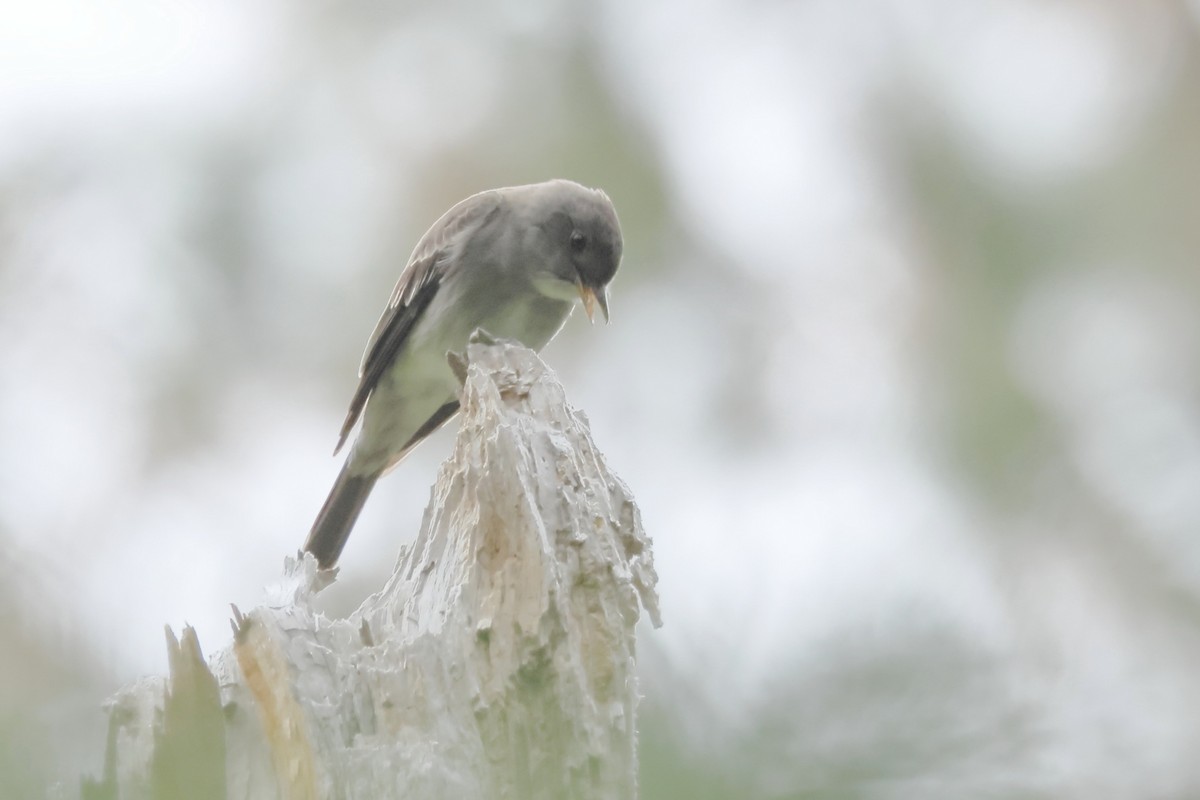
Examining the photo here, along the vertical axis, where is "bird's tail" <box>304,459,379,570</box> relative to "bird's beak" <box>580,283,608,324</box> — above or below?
below

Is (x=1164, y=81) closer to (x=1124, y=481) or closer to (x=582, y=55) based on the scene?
(x=1124, y=481)

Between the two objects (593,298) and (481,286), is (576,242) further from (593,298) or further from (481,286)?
(481,286)

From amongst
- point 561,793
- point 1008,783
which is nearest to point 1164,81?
point 561,793

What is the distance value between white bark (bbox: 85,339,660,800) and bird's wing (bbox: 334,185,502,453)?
9.22 ft

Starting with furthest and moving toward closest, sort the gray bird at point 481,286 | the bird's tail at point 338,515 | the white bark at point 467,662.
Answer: the gray bird at point 481,286 < the bird's tail at point 338,515 < the white bark at point 467,662

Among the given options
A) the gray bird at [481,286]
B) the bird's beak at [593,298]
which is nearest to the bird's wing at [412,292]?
the gray bird at [481,286]

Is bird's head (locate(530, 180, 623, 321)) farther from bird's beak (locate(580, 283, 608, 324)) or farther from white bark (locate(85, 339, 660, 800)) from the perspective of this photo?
white bark (locate(85, 339, 660, 800))

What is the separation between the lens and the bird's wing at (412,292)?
551 cm

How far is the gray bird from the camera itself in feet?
17.8

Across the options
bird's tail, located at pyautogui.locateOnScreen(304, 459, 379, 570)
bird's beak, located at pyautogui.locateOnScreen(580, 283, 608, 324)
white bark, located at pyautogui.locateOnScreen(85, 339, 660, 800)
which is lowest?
white bark, located at pyautogui.locateOnScreen(85, 339, 660, 800)

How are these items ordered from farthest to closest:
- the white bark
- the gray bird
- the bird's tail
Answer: the gray bird → the bird's tail → the white bark

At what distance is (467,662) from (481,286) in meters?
3.44

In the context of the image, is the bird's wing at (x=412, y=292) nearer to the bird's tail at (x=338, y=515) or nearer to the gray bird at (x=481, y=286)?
the gray bird at (x=481, y=286)

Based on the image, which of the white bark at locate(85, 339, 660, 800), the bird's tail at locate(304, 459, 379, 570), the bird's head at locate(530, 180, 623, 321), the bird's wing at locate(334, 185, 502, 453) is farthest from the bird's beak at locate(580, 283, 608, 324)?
the white bark at locate(85, 339, 660, 800)
